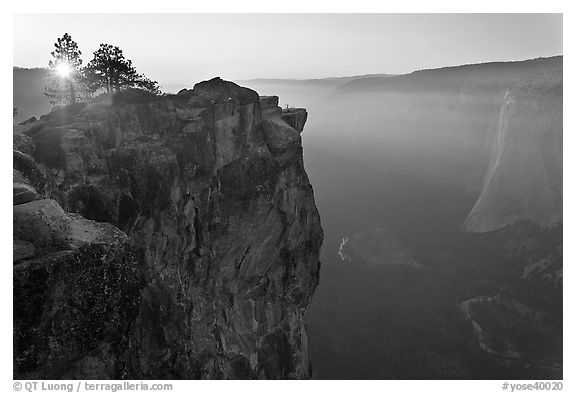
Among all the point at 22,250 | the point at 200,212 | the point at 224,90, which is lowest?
the point at 200,212

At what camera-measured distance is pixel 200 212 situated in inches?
1106

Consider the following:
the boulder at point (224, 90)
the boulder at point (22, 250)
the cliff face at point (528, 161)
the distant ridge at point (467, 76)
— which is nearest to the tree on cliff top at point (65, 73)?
the boulder at point (224, 90)

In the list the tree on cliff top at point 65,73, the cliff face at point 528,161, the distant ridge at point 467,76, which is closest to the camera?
the tree on cliff top at point 65,73

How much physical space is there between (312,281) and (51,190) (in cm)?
2434

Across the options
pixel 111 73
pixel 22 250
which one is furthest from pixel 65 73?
pixel 22 250

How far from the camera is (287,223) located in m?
33.3

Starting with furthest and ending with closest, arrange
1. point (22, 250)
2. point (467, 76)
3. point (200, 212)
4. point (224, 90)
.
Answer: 1. point (467, 76)
2. point (224, 90)
3. point (200, 212)
4. point (22, 250)

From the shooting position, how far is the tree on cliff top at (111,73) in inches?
1191

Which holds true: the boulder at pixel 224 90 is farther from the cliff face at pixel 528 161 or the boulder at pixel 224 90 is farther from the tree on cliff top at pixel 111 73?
the cliff face at pixel 528 161

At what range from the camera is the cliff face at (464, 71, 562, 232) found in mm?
78125

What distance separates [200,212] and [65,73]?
13641mm

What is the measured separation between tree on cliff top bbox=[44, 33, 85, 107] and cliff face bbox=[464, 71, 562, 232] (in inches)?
3012

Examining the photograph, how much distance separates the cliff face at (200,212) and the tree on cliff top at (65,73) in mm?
5529

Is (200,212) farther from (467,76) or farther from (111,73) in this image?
(467,76)
